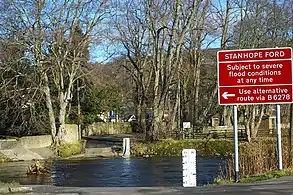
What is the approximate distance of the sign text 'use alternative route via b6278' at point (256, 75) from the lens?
21.5 meters

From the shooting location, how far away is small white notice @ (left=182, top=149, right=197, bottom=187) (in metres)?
21.8

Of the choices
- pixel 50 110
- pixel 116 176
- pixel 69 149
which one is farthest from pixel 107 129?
pixel 116 176

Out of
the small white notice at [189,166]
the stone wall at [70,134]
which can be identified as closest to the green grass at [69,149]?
the stone wall at [70,134]

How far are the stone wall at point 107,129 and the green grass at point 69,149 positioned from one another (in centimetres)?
2596

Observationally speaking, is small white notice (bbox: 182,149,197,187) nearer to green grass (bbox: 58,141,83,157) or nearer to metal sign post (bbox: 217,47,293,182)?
metal sign post (bbox: 217,47,293,182)

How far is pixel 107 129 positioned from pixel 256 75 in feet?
229

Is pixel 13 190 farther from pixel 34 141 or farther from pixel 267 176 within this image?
pixel 34 141

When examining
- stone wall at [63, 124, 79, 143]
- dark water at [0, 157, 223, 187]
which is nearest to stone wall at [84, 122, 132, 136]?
stone wall at [63, 124, 79, 143]

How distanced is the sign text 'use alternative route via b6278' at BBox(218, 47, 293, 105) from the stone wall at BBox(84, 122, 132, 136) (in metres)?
60.3

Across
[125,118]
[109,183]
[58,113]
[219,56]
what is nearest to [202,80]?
[58,113]

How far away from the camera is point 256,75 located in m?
21.7

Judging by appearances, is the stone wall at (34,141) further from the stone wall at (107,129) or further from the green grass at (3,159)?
the stone wall at (107,129)

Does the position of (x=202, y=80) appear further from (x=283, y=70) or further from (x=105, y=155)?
(x=283, y=70)

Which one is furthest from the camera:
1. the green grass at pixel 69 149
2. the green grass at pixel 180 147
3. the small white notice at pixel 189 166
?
the green grass at pixel 69 149
